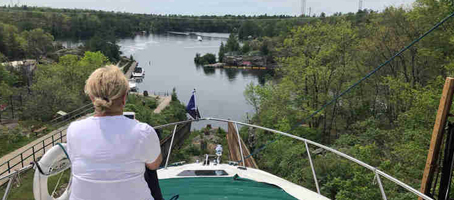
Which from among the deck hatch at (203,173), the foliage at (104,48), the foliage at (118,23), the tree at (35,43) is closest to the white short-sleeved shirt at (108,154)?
the deck hatch at (203,173)

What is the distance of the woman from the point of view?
183 centimetres

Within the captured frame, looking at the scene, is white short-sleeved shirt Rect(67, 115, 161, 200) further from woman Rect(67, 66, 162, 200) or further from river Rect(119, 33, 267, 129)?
river Rect(119, 33, 267, 129)

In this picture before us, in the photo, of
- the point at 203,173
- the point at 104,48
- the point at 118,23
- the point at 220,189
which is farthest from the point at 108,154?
the point at 118,23

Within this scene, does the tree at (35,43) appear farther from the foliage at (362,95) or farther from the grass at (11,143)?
the foliage at (362,95)

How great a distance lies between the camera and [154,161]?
2.00 meters

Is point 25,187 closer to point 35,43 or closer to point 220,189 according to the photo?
point 220,189

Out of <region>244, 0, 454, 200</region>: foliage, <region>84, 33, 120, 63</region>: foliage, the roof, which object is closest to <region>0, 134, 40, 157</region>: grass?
<region>244, 0, 454, 200</region>: foliage

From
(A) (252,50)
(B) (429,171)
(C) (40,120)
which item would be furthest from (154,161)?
(A) (252,50)

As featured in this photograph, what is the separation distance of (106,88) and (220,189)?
2644 mm

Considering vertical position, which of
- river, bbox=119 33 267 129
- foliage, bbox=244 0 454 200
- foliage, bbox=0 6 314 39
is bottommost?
river, bbox=119 33 267 129

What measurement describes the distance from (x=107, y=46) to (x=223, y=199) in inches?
3055

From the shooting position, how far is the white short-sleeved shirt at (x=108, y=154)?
184 centimetres

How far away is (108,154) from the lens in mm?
1837

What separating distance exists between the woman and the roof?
1962mm
